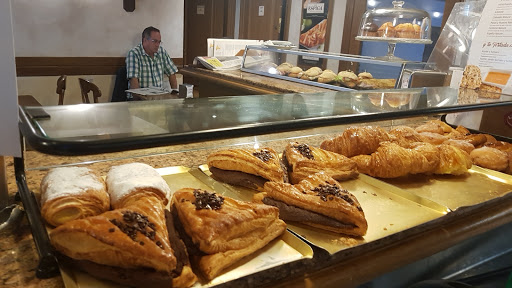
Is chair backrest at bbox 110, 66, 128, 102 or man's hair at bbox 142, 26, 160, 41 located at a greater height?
man's hair at bbox 142, 26, 160, 41

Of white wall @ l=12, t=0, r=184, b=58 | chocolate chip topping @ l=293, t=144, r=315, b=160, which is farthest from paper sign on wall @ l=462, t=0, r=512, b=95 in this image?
white wall @ l=12, t=0, r=184, b=58

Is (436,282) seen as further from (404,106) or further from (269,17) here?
(269,17)

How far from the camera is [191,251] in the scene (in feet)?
3.10

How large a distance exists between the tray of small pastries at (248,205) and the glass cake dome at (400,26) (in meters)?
1.71

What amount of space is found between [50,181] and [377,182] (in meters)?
1.11

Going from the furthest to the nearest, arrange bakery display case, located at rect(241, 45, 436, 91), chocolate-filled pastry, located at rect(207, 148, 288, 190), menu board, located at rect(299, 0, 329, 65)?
menu board, located at rect(299, 0, 329, 65) → bakery display case, located at rect(241, 45, 436, 91) → chocolate-filled pastry, located at rect(207, 148, 288, 190)

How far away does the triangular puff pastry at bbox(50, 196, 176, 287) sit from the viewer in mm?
812

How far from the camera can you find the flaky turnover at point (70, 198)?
3.10ft

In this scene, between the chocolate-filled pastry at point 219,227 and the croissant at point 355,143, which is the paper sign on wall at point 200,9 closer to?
the croissant at point 355,143

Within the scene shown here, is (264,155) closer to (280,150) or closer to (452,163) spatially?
(280,150)

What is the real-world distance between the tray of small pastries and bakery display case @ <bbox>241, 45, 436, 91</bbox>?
1.12 metres

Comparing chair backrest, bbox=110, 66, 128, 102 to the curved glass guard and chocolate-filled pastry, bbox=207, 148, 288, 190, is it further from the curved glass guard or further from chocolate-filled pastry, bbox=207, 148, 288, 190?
chocolate-filled pastry, bbox=207, 148, 288, 190

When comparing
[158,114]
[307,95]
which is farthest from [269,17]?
[158,114]

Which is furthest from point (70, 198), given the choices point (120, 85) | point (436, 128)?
point (120, 85)
